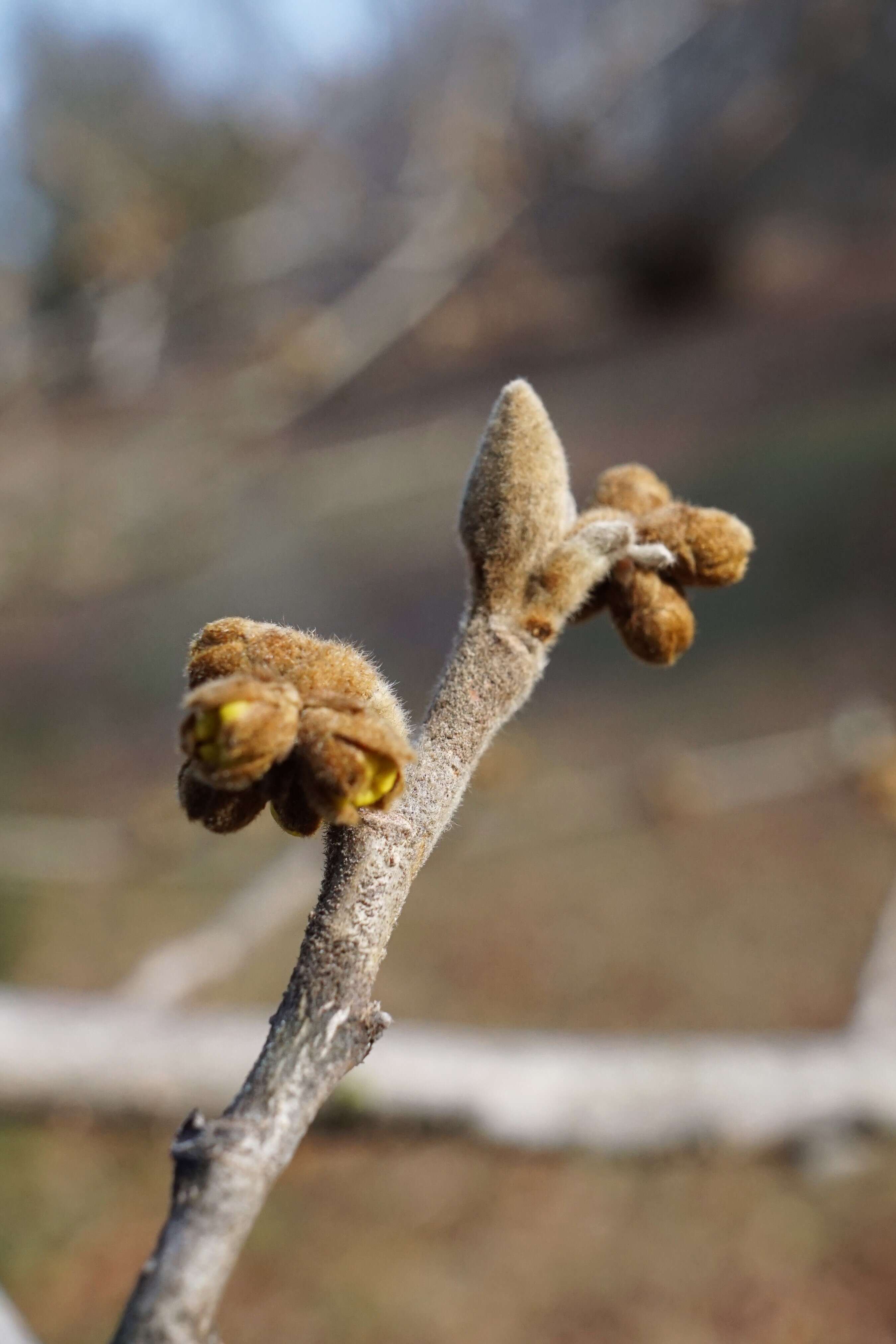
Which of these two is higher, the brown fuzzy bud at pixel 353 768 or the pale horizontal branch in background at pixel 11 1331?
the brown fuzzy bud at pixel 353 768

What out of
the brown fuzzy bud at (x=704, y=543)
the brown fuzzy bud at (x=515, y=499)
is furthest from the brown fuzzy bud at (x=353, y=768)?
the brown fuzzy bud at (x=704, y=543)

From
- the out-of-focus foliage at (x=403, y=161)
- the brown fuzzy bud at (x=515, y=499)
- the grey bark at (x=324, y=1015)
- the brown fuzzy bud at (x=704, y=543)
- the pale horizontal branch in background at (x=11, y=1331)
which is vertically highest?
the out-of-focus foliage at (x=403, y=161)

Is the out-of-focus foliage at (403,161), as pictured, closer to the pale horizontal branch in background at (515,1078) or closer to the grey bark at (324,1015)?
the pale horizontal branch in background at (515,1078)

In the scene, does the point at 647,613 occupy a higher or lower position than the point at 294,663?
higher

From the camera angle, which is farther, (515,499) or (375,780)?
(515,499)

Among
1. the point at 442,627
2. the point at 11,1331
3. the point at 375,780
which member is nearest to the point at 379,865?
the point at 375,780

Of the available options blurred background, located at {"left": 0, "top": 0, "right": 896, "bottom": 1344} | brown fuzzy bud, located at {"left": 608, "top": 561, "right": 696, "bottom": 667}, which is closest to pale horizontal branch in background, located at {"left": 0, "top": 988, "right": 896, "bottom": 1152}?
blurred background, located at {"left": 0, "top": 0, "right": 896, "bottom": 1344}

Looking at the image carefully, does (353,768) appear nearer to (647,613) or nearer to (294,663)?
(294,663)
